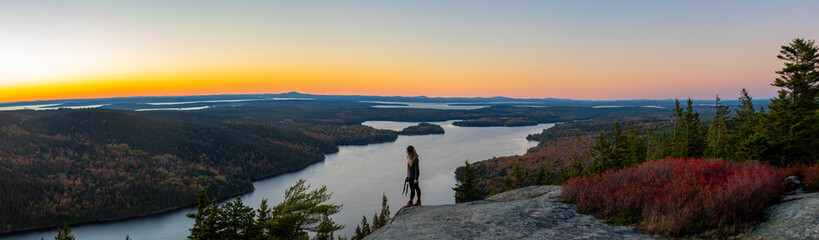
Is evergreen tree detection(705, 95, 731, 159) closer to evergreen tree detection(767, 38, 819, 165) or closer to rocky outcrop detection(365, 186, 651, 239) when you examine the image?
evergreen tree detection(767, 38, 819, 165)

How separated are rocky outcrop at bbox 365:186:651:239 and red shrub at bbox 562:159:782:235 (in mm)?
673

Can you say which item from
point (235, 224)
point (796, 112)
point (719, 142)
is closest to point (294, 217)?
point (235, 224)

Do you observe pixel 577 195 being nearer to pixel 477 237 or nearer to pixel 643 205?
pixel 643 205

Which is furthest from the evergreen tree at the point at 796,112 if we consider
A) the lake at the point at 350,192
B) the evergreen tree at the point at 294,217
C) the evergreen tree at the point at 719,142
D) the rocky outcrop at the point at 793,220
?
the lake at the point at 350,192

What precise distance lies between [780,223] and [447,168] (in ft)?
494

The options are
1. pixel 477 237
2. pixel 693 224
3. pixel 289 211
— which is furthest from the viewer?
pixel 289 211

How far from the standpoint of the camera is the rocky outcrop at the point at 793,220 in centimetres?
880

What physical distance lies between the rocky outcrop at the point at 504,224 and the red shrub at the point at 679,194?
2.21ft

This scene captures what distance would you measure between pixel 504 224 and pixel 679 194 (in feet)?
17.1

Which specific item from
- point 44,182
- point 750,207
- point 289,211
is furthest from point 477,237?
point 44,182

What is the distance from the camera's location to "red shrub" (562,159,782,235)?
10383mm

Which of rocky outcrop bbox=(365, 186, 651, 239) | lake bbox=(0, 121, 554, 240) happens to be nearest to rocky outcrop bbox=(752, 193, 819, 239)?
rocky outcrop bbox=(365, 186, 651, 239)

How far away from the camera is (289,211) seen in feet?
122

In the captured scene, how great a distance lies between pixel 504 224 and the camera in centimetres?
1225
